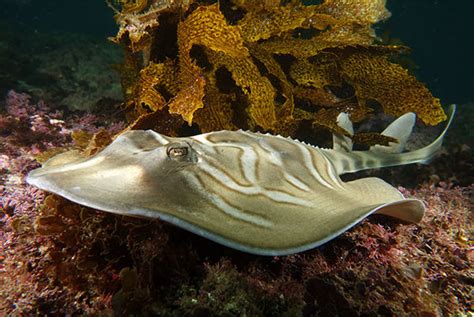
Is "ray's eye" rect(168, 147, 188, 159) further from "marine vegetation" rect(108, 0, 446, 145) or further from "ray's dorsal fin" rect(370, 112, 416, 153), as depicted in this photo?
"ray's dorsal fin" rect(370, 112, 416, 153)

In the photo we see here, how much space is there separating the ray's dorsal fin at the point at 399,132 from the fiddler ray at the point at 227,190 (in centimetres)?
200

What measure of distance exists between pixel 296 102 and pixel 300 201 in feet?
10.8

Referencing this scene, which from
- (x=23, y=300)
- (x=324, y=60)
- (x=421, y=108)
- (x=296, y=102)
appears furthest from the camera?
(x=296, y=102)

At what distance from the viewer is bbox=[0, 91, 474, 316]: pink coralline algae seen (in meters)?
2.00

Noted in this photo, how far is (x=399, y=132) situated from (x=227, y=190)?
389 centimetres

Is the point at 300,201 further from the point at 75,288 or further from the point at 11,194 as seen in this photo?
the point at 11,194

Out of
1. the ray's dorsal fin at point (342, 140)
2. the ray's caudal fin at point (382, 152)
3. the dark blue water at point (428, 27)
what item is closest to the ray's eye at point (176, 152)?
A: the ray's caudal fin at point (382, 152)

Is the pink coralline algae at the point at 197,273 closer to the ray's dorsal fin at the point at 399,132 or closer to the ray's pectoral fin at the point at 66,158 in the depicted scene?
the ray's pectoral fin at the point at 66,158

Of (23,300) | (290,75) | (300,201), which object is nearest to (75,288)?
(23,300)

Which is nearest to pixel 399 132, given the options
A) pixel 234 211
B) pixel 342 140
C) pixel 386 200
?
pixel 342 140

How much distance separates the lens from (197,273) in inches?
84.4

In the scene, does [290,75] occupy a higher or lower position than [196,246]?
higher

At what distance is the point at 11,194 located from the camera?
330 centimetres

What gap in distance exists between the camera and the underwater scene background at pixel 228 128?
6.86 feet
